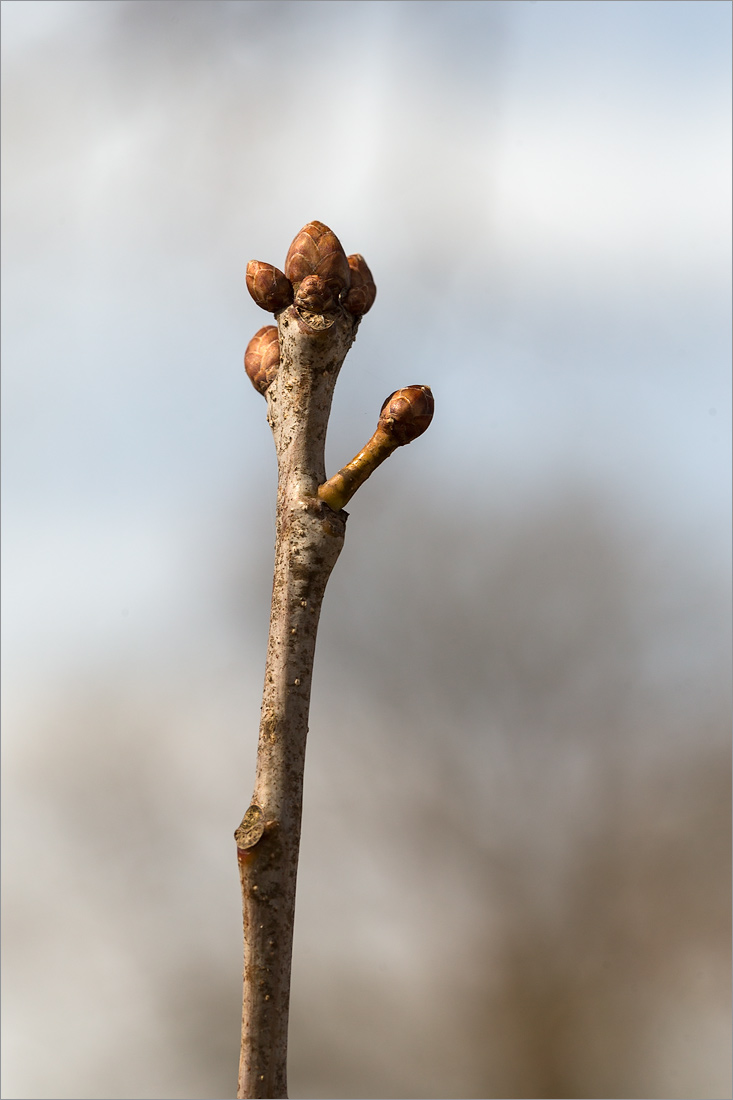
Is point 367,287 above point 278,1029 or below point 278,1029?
above

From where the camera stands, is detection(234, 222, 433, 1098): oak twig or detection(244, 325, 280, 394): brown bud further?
detection(244, 325, 280, 394): brown bud

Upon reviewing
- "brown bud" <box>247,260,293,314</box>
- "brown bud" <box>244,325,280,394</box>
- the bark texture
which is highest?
"brown bud" <box>247,260,293,314</box>

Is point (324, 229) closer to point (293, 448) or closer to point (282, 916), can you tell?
point (293, 448)

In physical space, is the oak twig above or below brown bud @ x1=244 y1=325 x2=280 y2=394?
below

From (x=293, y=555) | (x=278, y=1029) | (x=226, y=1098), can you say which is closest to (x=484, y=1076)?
(x=226, y=1098)

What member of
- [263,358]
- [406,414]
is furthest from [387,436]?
[263,358]

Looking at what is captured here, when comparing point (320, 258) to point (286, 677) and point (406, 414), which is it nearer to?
point (406, 414)

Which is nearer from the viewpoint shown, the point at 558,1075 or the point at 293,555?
the point at 293,555
